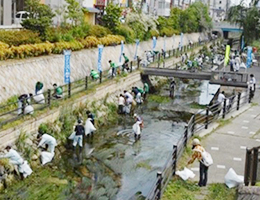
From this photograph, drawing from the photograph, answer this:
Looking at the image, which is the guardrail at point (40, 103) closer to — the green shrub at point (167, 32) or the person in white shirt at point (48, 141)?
the person in white shirt at point (48, 141)

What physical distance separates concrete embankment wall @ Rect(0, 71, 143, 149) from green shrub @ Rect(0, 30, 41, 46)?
4303 mm

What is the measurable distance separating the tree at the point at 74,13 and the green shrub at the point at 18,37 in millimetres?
6987

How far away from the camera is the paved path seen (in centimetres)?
1173

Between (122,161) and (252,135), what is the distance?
513 centimetres

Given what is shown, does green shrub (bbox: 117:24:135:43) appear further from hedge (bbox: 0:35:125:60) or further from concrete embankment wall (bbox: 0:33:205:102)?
hedge (bbox: 0:35:125:60)

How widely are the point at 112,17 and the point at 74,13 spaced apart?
6.63m

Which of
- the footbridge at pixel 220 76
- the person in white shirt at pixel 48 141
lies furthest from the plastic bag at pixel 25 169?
the footbridge at pixel 220 76

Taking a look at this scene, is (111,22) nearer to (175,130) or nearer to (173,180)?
(175,130)

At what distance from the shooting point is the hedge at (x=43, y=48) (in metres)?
19.8

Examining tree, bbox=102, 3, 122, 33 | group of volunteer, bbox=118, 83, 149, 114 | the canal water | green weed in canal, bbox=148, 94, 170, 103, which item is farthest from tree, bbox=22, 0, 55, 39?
tree, bbox=102, 3, 122, 33

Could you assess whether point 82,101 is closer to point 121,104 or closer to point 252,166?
point 121,104

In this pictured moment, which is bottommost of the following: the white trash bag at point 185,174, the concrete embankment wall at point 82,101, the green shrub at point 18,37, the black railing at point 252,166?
the concrete embankment wall at point 82,101

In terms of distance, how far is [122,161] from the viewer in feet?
55.2

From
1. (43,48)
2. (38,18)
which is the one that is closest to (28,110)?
(43,48)
